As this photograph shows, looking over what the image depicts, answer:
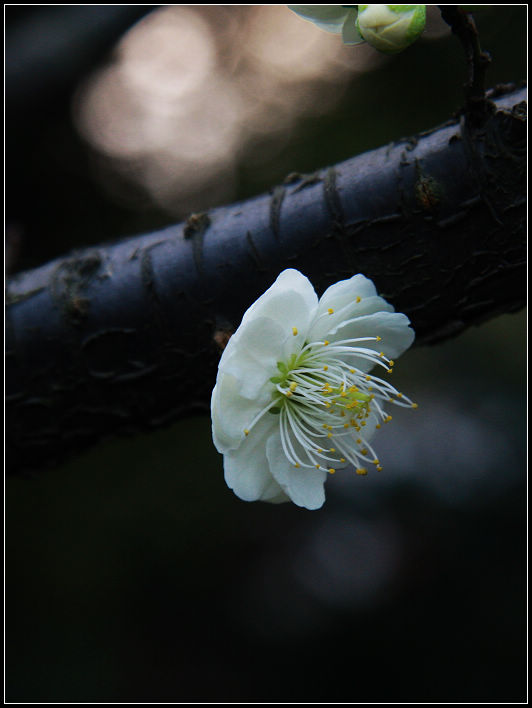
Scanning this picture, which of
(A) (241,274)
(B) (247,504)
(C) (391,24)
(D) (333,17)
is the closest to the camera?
(C) (391,24)

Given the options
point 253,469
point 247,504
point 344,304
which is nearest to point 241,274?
point 344,304

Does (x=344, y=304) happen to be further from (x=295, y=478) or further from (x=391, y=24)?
(x=391, y=24)

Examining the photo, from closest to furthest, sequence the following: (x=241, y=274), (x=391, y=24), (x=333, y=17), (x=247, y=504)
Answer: (x=391, y=24) < (x=333, y=17) < (x=241, y=274) < (x=247, y=504)

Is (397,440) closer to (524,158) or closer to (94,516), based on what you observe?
(94,516)

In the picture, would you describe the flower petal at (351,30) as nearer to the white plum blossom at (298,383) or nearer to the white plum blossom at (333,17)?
the white plum blossom at (333,17)

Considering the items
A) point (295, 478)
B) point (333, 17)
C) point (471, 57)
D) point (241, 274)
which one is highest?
point (333, 17)

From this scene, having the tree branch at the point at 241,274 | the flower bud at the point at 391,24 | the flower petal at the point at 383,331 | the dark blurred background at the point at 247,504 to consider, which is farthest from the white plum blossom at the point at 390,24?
the dark blurred background at the point at 247,504

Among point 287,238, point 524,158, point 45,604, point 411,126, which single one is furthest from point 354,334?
point 45,604
